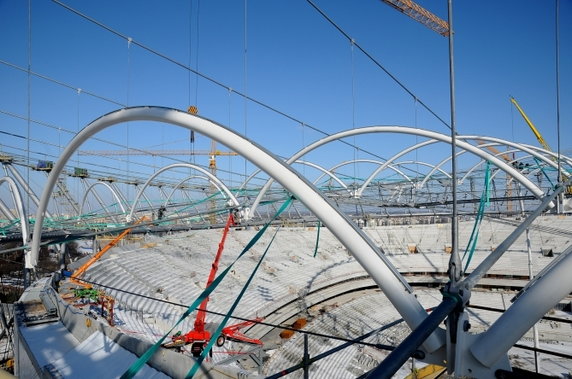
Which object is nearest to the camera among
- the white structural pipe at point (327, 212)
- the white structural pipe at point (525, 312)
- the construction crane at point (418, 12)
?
the white structural pipe at point (525, 312)

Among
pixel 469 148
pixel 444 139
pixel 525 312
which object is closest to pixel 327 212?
pixel 525 312

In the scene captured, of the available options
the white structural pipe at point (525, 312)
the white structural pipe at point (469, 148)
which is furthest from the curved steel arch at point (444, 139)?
the white structural pipe at point (525, 312)

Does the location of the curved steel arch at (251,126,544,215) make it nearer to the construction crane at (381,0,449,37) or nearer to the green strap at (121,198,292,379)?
the green strap at (121,198,292,379)

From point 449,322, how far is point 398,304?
1.37ft

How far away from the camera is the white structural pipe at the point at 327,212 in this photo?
3.00 metres

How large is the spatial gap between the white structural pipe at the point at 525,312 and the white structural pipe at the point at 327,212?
1.12 feet

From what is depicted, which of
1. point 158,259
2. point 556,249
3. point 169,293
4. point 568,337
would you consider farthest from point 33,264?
point 556,249

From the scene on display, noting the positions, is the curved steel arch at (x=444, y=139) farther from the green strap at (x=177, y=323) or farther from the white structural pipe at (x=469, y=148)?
the green strap at (x=177, y=323)

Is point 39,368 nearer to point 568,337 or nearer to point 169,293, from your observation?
point 169,293

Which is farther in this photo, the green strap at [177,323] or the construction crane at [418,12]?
the construction crane at [418,12]

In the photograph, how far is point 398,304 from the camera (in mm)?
2998

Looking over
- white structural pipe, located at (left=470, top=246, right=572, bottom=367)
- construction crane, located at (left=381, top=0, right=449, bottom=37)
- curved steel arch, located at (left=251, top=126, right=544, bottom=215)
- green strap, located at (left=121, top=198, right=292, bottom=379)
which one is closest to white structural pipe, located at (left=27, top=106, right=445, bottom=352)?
white structural pipe, located at (left=470, top=246, right=572, bottom=367)

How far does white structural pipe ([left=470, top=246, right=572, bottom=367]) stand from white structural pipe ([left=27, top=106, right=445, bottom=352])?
Result: 34 centimetres

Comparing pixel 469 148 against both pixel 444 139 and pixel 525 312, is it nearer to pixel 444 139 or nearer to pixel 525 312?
pixel 444 139
